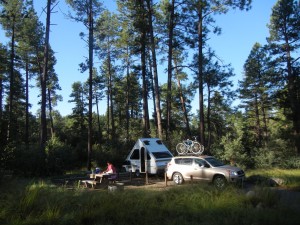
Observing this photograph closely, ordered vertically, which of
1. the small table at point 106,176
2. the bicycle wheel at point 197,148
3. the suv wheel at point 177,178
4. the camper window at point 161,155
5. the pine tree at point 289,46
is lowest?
the suv wheel at point 177,178

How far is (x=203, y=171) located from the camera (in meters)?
16.4

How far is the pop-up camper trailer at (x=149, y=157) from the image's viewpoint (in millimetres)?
20047

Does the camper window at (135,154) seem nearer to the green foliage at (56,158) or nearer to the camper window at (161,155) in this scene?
the camper window at (161,155)

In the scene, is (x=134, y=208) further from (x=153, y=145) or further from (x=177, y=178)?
(x=153, y=145)

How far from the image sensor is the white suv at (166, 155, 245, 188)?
50.6 ft

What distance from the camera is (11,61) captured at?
3403 centimetres

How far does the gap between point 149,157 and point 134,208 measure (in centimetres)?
1238

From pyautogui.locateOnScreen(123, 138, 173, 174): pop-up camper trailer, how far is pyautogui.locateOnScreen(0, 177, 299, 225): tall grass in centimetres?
1035

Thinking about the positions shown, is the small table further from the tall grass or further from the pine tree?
the pine tree

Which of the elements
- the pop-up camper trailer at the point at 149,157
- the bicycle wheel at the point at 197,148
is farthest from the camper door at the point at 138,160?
the bicycle wheel at the point at 197,148

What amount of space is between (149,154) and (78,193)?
11662 mm

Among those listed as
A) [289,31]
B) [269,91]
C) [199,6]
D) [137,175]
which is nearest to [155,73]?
[199,6]

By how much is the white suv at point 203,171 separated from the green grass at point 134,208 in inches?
222

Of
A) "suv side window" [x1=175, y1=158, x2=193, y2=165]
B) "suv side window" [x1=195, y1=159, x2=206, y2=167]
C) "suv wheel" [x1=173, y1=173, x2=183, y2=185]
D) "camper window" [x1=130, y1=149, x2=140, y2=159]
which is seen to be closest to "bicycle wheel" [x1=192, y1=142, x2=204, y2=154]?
"suv side window" [x1=175, y1=158, x2=193, y2=165]
